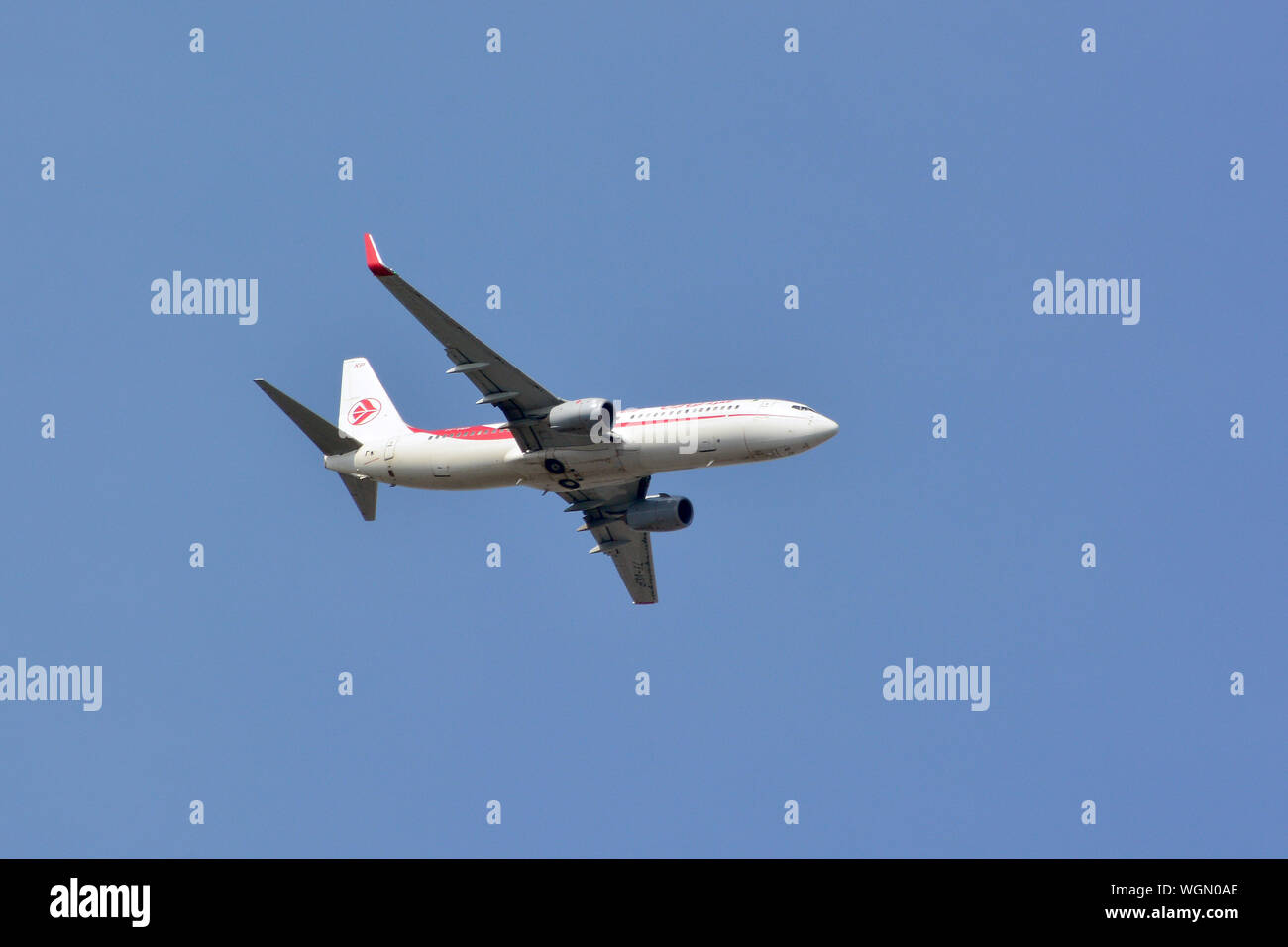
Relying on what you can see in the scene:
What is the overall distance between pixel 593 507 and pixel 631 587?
17.6ft

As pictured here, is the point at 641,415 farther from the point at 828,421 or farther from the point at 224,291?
the point at 224,291

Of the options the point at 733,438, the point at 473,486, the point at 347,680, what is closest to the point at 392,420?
the point at 473,486

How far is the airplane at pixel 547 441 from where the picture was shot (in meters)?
55.8

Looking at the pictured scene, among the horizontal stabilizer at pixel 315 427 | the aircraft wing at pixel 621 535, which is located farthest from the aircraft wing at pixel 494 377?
the horizontal stabilizer at pixel 315 427

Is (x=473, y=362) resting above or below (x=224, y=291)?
below

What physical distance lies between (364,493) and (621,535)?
11.6 meters

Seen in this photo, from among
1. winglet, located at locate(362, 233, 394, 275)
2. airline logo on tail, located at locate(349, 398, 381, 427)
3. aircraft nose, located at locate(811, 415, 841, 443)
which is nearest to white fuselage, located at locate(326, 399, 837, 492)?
aircraft nose, located at locate(811, 415, 841, 443)

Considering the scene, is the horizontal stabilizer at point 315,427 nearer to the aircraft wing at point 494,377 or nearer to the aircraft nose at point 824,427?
the aircraft wing at point 494,377

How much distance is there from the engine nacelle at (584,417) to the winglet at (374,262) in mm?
8400

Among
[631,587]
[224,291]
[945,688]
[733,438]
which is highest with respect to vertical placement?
[224,291]

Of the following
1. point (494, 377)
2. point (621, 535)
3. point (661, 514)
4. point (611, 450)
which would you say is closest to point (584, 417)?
point (611, 450)
